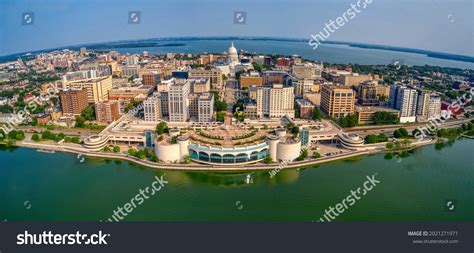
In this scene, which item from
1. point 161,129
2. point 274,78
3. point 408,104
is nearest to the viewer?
point 161,129

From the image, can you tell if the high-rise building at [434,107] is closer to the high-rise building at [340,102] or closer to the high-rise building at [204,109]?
the high-rise building at [340,102]

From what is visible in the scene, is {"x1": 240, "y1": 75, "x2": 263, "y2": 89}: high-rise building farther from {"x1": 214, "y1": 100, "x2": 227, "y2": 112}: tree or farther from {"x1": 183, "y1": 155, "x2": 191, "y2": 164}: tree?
{"x1": 183, "y1": 155, "x2": 191, "y2": 164}: tree

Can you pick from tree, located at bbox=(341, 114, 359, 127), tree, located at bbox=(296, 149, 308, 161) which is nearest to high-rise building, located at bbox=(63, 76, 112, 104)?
tree, located at bbox=(296, 149, 308, 161)

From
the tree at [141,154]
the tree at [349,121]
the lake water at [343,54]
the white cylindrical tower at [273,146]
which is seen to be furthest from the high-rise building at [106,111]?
the lake water at [343,54]

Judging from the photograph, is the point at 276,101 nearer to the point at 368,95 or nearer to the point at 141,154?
the point at 368,95

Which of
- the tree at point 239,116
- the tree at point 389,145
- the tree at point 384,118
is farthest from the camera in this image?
the tree at point 239,116

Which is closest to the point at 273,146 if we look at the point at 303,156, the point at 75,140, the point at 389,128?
the point at 303,156
